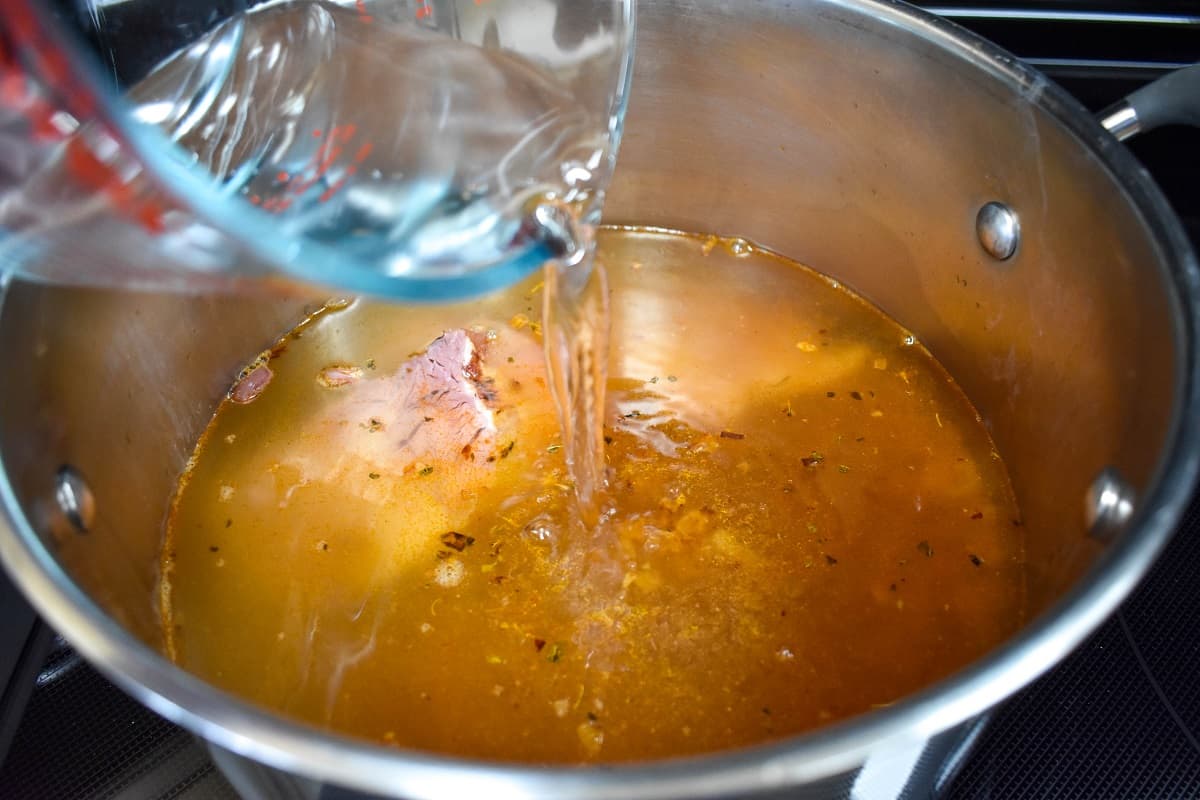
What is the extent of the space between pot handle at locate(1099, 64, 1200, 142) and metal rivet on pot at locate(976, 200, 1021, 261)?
142 millimetres

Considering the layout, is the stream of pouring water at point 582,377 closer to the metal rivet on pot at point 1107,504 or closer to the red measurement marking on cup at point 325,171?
the red measurement marking on cup at point 325,171

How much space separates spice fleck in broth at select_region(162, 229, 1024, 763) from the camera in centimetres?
95

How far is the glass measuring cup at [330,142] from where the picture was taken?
23.2 inches

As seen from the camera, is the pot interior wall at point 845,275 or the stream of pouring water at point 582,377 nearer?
the pot interior wall at point 845,275

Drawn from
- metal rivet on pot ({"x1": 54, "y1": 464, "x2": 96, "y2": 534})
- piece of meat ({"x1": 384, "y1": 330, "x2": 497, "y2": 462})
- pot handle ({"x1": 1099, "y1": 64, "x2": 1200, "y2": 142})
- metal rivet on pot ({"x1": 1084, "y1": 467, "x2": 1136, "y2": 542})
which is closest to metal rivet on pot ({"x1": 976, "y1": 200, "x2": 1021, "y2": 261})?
pot handle ({"x1": 1099, "y1": 64, "x2": 1200, "y2": 142})

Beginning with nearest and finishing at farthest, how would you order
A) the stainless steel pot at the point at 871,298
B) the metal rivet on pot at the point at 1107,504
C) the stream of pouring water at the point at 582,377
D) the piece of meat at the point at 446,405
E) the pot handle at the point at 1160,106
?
the stainless steel pot at the point at 871,298 → the metal rivet on pot at the point at 1107,504 → the pot handle at the point at 1160,106 → the stream of pouring water at the point at 582,377 → the piece of meat at the point at 446,405

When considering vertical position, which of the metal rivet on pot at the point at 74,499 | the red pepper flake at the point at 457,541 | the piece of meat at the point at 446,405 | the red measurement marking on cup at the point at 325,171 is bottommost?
the red pepper flake at the point at 457,541

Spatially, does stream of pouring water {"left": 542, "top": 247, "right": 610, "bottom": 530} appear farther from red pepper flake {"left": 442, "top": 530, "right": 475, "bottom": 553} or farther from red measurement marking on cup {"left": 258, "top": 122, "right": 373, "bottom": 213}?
red measurement marking on cup {"left": 258, "top": 122, "right": 373, "bottom": 213}

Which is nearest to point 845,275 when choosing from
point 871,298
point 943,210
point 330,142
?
point 871,298

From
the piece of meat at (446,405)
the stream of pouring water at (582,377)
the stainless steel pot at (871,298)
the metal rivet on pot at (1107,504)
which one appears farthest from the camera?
the piece of meat at (446,405)

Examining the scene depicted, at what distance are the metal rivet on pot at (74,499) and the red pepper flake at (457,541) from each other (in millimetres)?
321

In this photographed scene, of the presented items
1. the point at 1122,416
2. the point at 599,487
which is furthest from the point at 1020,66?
the point at 599,487

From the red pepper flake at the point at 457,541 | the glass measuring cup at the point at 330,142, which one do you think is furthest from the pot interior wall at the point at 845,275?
the red pepper flake at the point at 457,541

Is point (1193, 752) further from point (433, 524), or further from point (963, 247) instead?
point (433, 524)
